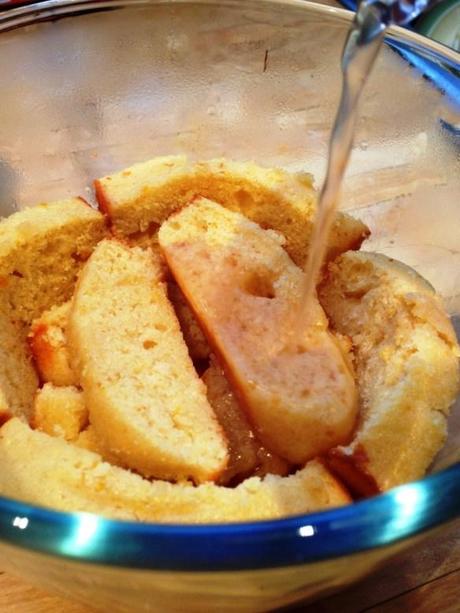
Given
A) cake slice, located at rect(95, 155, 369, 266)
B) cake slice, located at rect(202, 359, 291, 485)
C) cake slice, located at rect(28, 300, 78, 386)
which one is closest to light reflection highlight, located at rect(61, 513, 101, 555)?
cake slice, located at rect(202, 359, 291, 485)

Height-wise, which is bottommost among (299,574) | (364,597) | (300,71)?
(364,597)

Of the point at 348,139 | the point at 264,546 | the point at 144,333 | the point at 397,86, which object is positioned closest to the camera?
the point at 264,546

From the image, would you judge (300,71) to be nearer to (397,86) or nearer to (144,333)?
(397,86)

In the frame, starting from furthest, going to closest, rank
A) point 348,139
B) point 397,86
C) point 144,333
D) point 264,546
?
point 397,86, point 144,333, point 348,139, point 264,546

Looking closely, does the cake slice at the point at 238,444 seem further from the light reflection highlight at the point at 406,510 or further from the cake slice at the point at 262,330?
the light reflection highlight at the point at 406,510

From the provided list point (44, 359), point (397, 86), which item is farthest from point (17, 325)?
point (397, 86)

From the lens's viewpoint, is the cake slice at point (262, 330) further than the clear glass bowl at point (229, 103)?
No

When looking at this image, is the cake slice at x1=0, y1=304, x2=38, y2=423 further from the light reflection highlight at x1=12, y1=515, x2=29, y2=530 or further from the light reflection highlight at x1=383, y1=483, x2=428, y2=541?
the light reflection highlight at x1=383, y1=483, x2=428, y2=541

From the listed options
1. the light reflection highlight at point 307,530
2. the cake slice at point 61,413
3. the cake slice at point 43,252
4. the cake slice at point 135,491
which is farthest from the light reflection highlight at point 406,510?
the cake slice at point 43,252

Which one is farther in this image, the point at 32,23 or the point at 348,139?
the point at 32,23
